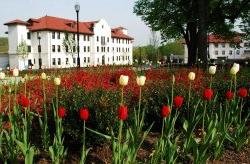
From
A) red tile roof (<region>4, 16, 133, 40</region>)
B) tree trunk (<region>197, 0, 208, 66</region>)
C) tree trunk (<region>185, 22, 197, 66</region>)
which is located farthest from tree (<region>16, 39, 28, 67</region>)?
tree trunk (<region>197, 0, 208, 66</region>)

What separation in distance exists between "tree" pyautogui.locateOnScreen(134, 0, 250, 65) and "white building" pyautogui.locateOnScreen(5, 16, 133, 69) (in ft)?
81.6

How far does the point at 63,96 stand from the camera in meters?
6.74

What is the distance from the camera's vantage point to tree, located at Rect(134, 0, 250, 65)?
27.3 meters

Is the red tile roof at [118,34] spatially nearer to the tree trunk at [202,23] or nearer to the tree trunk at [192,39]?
the tree trunk at [192,39]

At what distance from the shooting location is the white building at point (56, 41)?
72750 mm

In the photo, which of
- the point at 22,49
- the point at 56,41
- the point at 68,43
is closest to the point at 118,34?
the point at 56,41

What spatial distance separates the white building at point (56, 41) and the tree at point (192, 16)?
81.6 feet

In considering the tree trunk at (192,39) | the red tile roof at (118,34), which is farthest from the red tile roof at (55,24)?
the tree trunk at (192,39)

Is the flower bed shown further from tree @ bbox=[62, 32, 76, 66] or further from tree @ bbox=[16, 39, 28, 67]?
tree @ bbox=[62, 32, 76, 66]

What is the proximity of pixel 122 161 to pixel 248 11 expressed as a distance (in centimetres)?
3303

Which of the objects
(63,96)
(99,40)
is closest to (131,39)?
(99,40)

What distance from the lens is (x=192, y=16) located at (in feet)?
120

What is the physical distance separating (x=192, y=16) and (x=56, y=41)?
4709 centimetres

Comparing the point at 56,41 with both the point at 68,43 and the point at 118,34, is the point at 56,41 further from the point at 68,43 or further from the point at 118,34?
the point at 118,34
